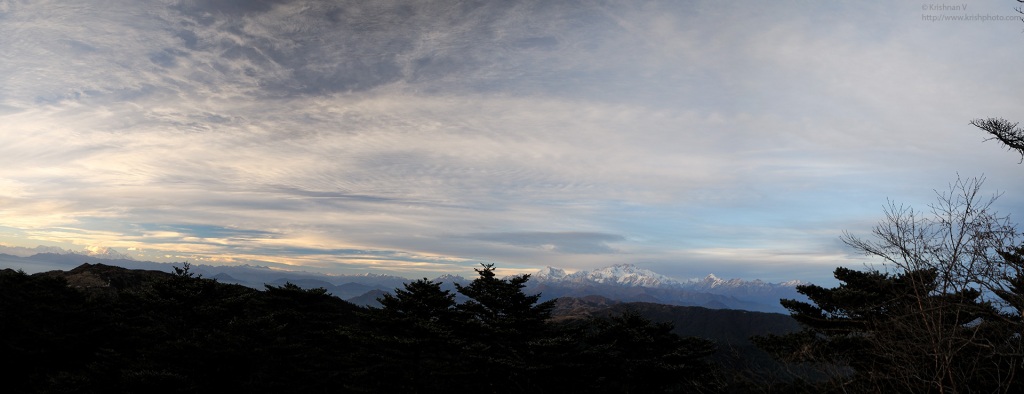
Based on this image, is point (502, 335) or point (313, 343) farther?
point (313, 343)

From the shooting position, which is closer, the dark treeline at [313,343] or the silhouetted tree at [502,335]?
the dark treeline at [313,343]

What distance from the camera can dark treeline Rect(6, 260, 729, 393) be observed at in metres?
31.4

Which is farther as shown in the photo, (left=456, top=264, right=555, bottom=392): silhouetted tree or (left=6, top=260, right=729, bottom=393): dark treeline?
(left=456, top=264, right=555, bottom=392): silhouetted tree

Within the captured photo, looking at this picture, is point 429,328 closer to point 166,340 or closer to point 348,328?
point 348,328

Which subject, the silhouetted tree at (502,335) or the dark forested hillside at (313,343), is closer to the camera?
the dark forested hillside at (313,343)

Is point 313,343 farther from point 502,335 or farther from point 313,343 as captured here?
→ point 502,335

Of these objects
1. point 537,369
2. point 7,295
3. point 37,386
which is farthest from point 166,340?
point 537,369

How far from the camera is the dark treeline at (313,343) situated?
31422 mm

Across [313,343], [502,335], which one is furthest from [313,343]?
[502,335]

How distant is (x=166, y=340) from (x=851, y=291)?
49789 millimetres

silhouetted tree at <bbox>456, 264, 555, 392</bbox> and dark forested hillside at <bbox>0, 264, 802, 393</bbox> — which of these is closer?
dark forested hillside at <bbox>0, 264, 802, 393</bbox>

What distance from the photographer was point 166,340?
31.0m

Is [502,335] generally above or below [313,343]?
above

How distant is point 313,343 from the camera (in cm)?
4303
